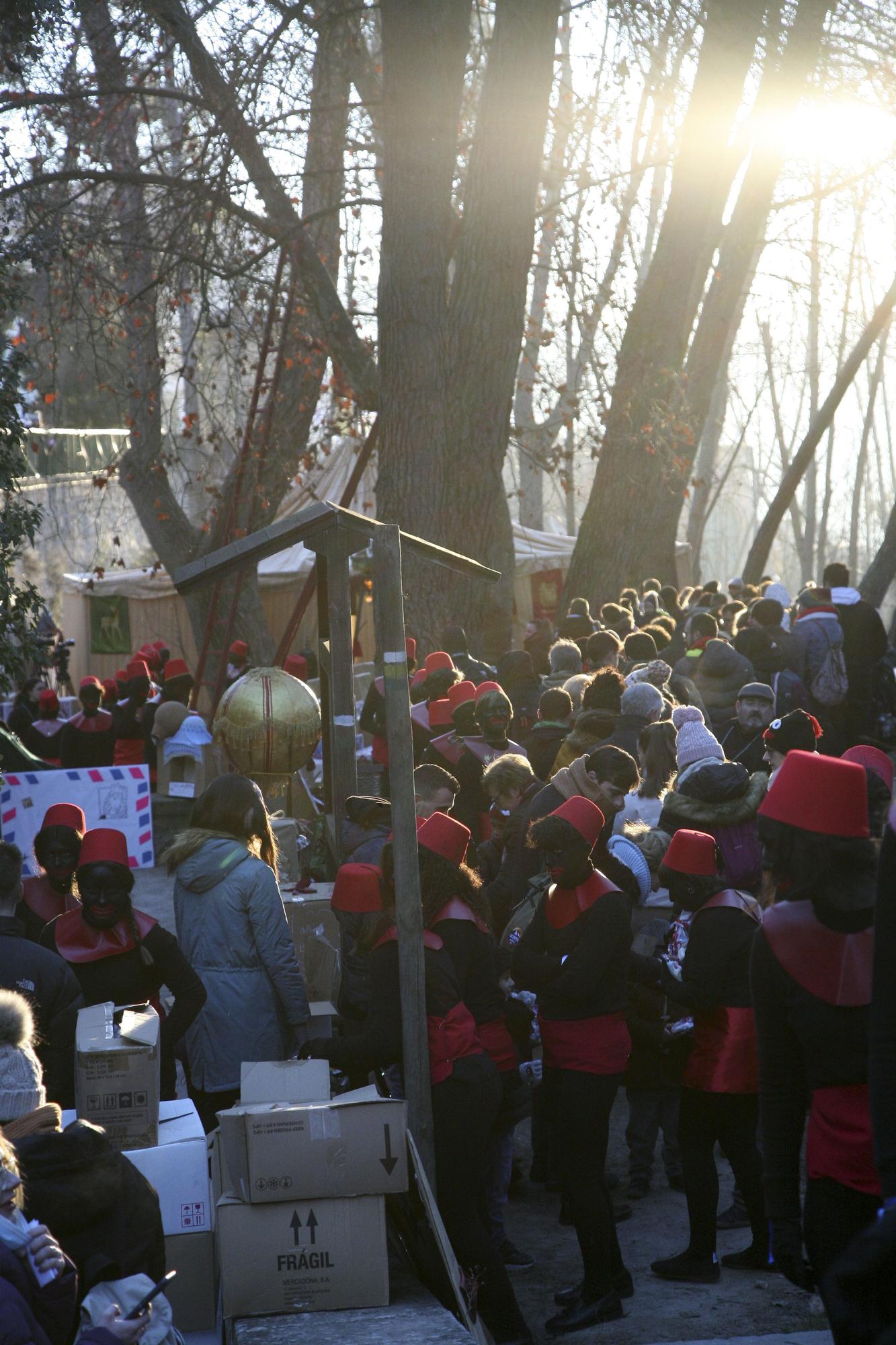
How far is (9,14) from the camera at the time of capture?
9430mm

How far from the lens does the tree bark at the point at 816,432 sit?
20.7m

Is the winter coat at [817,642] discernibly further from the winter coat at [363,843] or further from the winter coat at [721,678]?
the winter coat at [363,843]

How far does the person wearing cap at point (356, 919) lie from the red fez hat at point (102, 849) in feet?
2.58

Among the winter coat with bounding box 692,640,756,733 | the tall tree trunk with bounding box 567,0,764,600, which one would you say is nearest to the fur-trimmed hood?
the winter coat with bounding box 692,640,756,733

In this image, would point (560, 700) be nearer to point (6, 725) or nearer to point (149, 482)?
point (6, 725)

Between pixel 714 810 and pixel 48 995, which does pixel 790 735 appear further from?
pixel 48 995

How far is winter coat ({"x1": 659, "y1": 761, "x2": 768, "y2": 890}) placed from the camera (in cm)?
557

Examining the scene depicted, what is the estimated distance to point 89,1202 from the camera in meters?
3.21

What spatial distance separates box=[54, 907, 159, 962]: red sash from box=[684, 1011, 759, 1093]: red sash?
1.92m

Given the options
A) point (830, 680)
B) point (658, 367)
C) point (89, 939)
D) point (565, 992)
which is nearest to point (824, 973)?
point (565, 992)

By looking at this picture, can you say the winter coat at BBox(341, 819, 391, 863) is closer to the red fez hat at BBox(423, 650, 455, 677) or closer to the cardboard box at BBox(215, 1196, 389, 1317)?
the cardboard box at BBox(215, 1196, 389, 1317)

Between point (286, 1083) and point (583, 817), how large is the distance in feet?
4.10

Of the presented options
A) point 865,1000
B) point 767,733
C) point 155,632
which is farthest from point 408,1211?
point 155,632

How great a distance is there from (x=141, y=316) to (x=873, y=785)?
1029cm
